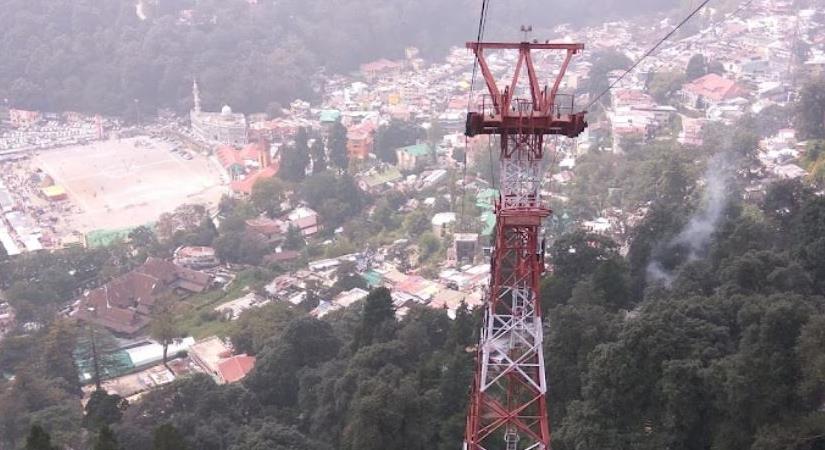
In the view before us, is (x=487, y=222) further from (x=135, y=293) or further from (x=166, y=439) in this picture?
(x=166, y=439)

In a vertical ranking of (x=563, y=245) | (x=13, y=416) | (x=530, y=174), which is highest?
(x=530, y=174)

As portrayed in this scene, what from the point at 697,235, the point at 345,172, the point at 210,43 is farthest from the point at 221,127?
the point at 697,235

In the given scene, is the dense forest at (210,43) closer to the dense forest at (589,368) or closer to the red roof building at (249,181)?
the red roof building at (249,181)

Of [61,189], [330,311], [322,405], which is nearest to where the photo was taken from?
[322,405]

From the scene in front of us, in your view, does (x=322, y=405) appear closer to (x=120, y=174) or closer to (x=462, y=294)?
(x=462, y=294)

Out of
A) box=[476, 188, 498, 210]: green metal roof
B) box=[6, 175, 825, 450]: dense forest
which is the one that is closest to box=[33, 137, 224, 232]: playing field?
box=[476, 188, 498, 210]: green metal roof

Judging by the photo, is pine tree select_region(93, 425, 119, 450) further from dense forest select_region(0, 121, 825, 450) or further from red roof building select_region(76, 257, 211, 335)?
red roof building select_region(76, 257, 211, 335)

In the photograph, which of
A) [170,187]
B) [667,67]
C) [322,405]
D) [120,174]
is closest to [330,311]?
[322,405]
